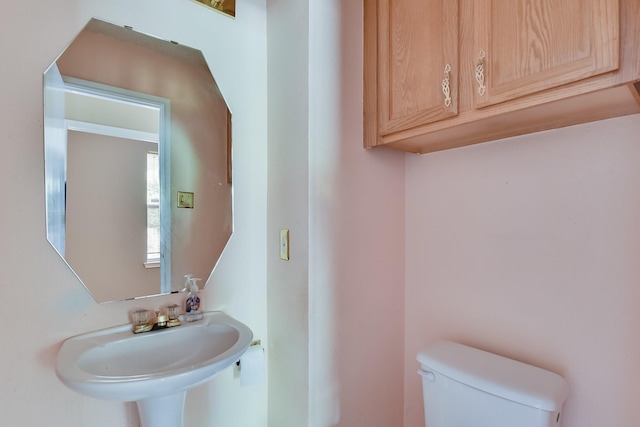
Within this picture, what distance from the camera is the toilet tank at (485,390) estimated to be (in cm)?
89

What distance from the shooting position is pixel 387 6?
119 cm

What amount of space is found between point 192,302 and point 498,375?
1.11m

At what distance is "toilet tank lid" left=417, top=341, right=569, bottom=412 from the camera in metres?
0.89

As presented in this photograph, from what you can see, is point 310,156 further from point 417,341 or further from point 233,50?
point 417,341

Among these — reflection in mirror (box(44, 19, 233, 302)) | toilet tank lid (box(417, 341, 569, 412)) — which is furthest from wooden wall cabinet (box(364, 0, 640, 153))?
toilet tank lid (box(417, 341, 569, 412))

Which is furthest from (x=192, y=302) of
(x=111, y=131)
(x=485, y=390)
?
(x=485, y=390)

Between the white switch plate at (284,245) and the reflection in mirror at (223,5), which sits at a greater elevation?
the reflection in mirror at (223,5)

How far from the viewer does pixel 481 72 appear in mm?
932

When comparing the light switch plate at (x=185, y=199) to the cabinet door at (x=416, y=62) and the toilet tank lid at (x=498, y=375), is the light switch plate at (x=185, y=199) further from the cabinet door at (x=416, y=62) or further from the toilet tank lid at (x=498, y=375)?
the toilet tank lid at (x=498, y=375)

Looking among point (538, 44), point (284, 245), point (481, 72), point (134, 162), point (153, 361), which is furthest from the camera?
point (284, 245)

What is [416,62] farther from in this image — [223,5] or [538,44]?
[223,5]

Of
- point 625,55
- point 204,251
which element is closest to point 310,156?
point 204,251

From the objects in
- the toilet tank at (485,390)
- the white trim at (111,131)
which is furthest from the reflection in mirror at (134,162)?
the toilet tank at (485,390)

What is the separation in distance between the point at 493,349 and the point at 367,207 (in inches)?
29.4
